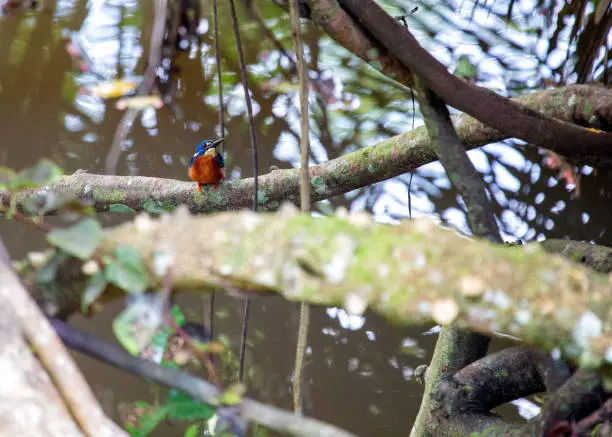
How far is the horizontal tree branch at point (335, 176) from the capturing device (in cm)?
197

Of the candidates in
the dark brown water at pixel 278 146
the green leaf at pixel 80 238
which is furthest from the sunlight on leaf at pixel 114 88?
the green leaf at pixel 80 238

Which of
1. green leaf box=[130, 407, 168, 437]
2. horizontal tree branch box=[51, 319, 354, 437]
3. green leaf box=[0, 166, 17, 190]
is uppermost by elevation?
green leaf box=[0, 166, 17, 190]

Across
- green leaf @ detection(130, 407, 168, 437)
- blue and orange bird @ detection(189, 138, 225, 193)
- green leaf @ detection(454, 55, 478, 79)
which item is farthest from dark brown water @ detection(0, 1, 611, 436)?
green leaf @ detection(130, 407, 168, 437)

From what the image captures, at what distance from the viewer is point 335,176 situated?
2.27m

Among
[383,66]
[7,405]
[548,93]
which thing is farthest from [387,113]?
[7,405]

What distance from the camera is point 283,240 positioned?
917mm

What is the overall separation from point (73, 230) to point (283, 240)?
0.30 meters

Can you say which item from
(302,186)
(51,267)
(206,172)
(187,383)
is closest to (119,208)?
(206,172)

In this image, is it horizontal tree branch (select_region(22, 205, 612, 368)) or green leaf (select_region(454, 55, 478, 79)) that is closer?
horizontal tree branch (select_region(22, 205, 612, 368))

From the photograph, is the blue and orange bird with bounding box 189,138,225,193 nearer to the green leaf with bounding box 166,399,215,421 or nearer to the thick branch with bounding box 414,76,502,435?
the thick branch with bounding box 414,76,502,435

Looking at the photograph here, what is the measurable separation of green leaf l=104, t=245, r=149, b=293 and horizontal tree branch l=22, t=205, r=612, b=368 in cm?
10

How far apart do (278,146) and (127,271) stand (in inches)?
84.6

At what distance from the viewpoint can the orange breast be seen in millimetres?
2398

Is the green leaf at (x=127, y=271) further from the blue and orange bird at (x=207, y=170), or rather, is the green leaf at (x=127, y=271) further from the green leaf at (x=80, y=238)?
the blue and orange bird at (x=207, y=170)
